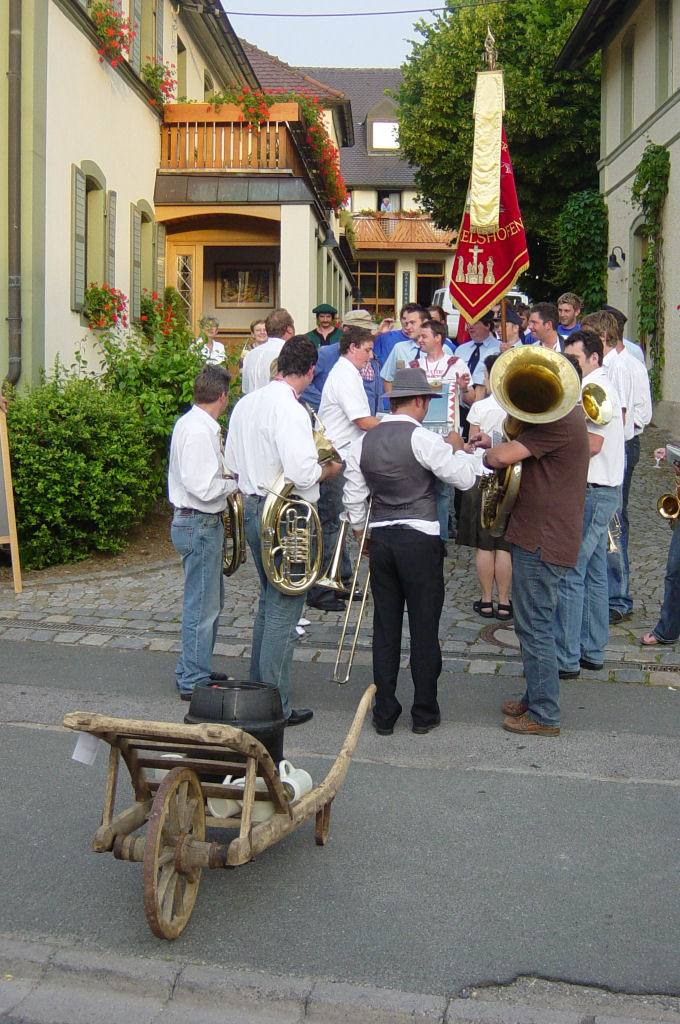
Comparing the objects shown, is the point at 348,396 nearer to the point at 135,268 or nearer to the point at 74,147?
the point at 74,147

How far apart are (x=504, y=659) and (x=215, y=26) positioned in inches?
658

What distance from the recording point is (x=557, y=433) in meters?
5.77

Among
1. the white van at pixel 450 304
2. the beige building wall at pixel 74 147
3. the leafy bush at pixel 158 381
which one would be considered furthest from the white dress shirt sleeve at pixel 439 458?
the white van at pixel 450 304

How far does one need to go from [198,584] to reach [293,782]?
238 cm

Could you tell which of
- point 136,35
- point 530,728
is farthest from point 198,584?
point 136,35

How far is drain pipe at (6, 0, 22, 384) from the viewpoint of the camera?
38.2ft

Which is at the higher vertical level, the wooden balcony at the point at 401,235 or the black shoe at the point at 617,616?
the wooden balcony at the point at 401,235

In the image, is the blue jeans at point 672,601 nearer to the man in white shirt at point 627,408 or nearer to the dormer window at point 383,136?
the man in white shirt at point 627,408

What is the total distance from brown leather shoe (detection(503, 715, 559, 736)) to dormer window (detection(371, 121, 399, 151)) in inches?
2091

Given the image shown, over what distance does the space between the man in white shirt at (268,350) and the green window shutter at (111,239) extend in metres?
5.82

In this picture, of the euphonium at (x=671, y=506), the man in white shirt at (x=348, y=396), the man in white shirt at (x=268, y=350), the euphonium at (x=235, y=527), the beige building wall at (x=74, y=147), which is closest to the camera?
the euphonium at (x=235, y=527)

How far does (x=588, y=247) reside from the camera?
931 inches

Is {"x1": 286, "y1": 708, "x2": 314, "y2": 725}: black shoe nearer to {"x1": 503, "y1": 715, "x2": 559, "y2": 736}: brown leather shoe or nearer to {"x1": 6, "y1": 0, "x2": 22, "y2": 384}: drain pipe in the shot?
{"x1": 503, "y1": 715, "x2": 559, "y2": 736}: brown leather shoe

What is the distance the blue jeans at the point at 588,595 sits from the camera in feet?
22.4
